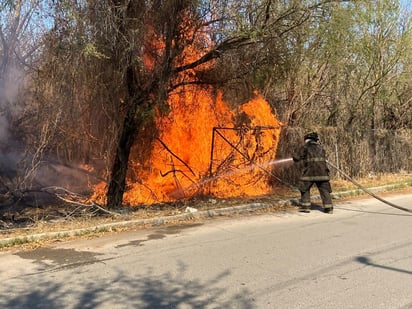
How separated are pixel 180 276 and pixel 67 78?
16.4ft

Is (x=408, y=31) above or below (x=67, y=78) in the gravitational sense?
above

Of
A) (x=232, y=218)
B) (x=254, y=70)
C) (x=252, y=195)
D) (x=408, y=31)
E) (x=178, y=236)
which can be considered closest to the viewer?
(x=178, y=236)

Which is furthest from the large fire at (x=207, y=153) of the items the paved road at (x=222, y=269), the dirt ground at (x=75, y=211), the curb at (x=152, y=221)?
the paved road at (x=222, y=269)

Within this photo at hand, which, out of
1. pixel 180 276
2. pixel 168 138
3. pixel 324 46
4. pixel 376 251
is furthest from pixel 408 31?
pixel 180 276

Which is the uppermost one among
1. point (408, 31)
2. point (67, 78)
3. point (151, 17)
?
point (408, 31)

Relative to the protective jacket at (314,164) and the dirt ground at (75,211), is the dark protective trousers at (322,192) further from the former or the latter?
the dirt ground at (75,211)

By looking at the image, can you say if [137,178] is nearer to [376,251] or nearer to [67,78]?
[67,78]

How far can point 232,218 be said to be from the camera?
29.2 feet

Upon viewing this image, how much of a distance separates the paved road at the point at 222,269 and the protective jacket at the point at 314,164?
1.61m

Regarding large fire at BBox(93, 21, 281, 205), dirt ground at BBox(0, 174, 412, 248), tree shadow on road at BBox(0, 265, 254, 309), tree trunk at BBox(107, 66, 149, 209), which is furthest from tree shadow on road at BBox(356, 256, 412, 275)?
large fire at BBox(93, 21, 281, 205)

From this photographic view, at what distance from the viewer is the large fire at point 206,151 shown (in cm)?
1118

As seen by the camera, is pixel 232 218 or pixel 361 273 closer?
pixel 361 273

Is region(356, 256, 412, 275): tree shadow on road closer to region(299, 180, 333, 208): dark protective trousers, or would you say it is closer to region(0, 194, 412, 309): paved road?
region(0, 194, 412, 309): paved road

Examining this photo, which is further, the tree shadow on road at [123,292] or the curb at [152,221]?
the curb at [152,221]
